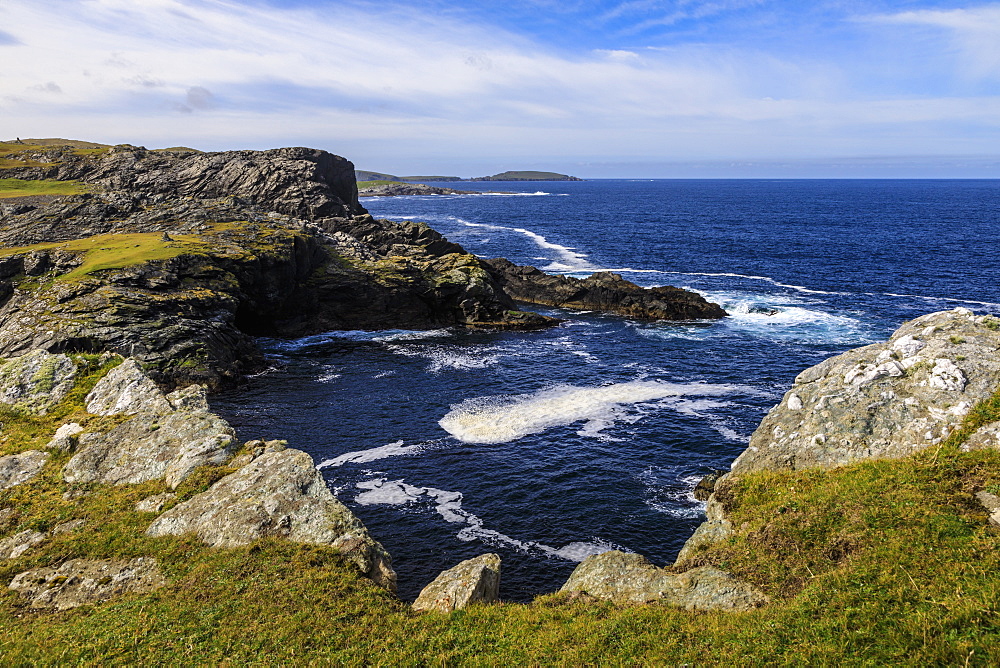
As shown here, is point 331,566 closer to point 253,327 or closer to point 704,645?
point 704,645

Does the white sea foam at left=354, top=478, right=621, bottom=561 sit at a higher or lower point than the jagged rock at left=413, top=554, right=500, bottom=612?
lower

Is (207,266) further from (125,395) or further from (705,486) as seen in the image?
(705,486)

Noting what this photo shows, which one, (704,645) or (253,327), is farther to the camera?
(253,327)

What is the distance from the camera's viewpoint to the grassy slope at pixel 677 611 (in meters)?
13.2

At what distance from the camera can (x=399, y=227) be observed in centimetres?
9450

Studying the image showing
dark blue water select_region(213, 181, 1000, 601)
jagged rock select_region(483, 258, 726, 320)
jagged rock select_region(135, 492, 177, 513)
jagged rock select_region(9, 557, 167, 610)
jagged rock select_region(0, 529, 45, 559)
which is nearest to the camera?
jagged rock select_region(9, 557, 167, 610)

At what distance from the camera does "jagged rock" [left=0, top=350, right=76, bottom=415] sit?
3075cm

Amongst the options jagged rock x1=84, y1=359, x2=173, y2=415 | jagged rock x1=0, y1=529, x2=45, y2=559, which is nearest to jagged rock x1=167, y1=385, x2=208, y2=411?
jagged rock x1=84, y1=359, x2=173, y2=415

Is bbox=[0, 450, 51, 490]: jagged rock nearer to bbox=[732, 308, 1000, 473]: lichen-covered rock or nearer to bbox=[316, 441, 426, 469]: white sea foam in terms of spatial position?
bbox=[316, 441, 426, 469]: white sea foam

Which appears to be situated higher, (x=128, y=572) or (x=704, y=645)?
(x=704, y=645)

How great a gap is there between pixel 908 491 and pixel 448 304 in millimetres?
57847

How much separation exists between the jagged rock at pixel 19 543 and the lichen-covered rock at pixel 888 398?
90.5 feet

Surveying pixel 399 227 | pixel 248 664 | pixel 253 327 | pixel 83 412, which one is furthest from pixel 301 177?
pixel 248 664

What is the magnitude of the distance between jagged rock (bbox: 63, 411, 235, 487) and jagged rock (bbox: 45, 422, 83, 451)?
0.76m
